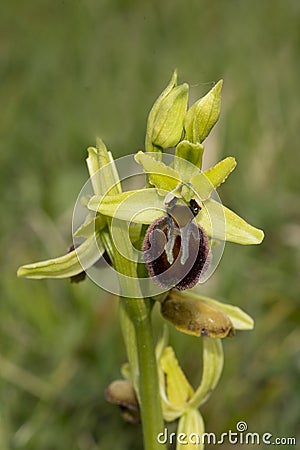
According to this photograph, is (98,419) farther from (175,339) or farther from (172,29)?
(172,29)

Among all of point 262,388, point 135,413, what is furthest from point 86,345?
point 135,413

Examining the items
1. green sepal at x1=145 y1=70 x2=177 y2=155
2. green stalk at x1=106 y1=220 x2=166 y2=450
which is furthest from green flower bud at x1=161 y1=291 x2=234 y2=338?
green sepal at x1=145 y1=70 x2=177 y2=155

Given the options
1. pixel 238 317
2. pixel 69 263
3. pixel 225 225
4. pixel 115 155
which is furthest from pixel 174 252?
pixel 115 155

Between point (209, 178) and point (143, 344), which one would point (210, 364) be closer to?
point (143, 344)

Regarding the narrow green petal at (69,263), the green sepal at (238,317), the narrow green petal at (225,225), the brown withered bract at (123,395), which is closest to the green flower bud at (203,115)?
the narrow green petal at (225,225)

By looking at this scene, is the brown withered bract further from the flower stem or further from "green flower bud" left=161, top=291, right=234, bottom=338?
"green flower bud" left=161, top=291, right=234, bottom=338

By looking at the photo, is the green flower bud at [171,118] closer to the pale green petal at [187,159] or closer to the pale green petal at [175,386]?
the pale green petal at [187,159]

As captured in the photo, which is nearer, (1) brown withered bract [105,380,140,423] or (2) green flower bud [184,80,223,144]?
(2) green flower bud [184,80,223,144]
